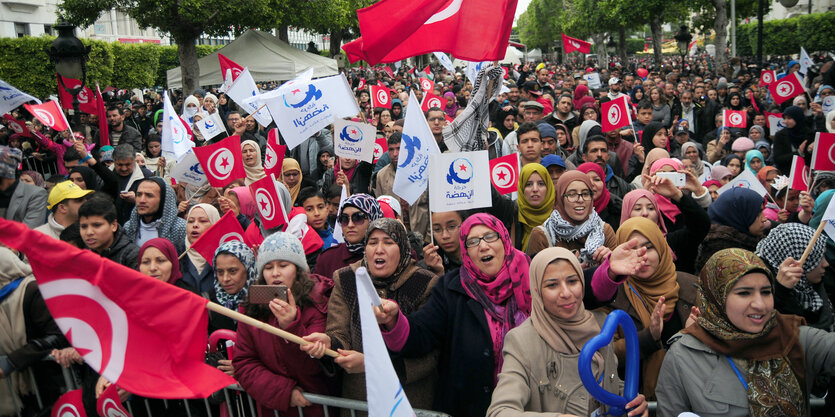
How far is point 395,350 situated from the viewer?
3125 millimetres

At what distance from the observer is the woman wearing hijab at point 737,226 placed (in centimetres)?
431

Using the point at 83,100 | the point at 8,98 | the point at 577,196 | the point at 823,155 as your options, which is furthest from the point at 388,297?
the point at 83,100

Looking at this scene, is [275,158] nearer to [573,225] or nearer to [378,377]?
[573,225]

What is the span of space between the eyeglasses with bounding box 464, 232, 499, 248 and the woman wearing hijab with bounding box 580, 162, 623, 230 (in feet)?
7.20

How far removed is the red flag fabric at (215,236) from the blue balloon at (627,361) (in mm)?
3125

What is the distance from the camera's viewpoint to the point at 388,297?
11.7ft

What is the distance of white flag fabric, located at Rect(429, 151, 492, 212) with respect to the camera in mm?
4586

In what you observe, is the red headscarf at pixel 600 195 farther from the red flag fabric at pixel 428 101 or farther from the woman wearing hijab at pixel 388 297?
the red flag fabric at pixel 428 101

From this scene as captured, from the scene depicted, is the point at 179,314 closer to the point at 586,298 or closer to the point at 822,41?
Answer: the point at 586,298

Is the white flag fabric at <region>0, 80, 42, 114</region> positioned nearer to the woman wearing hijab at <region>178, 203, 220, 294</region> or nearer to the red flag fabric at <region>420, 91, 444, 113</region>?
the woman wearing hijab at <region>178, 203, 220, 294</region>

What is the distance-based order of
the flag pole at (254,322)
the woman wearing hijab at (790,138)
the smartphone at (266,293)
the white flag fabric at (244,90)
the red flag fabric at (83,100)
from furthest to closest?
the red flag fabric at (83,100) → the white flag fabric at (244,90) → the woman wearing hijab at (790,138) → the smartphone at (266,293) → the flag pole at (254,322)

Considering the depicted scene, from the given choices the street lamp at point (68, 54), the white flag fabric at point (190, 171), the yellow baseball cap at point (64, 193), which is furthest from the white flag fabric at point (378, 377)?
the street lamp at point (68, 54)

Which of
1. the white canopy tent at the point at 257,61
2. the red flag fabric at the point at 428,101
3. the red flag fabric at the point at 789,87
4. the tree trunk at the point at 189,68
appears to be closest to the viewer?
the red flag fabric at the point at 428,101

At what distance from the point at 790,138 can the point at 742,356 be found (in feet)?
25.3
